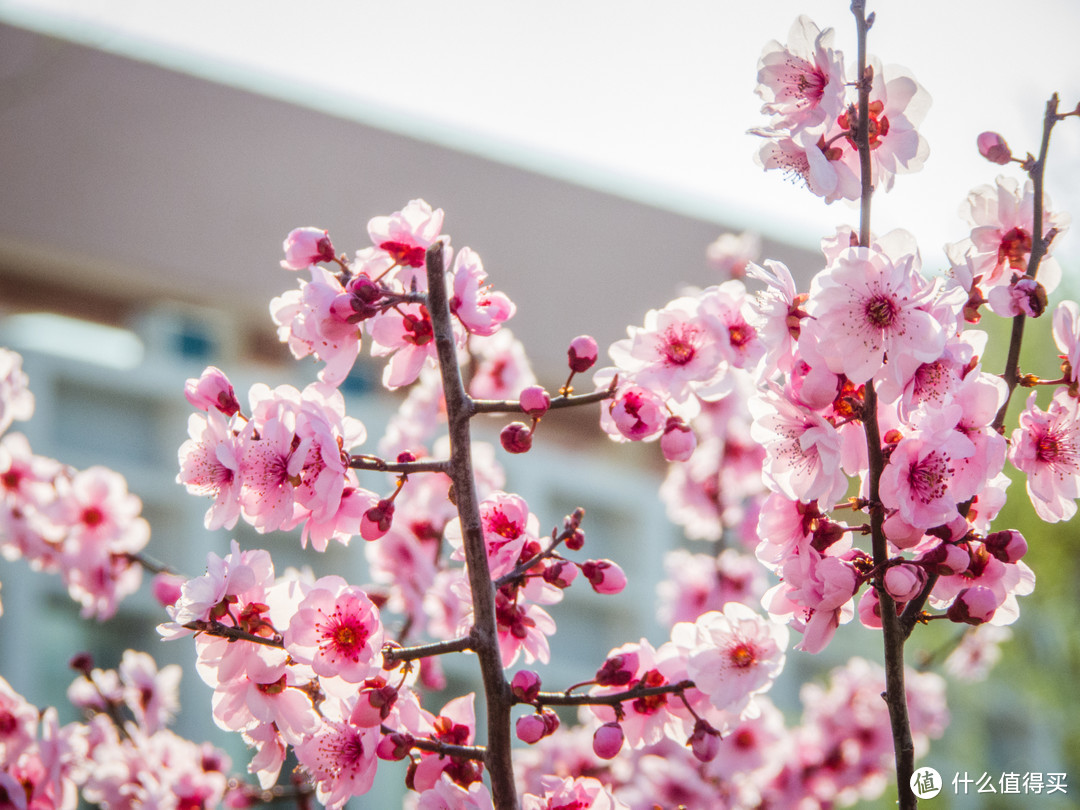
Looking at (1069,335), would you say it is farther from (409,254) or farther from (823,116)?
(409,254)

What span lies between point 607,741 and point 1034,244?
65 cm

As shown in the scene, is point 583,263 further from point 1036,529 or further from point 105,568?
point 105,568

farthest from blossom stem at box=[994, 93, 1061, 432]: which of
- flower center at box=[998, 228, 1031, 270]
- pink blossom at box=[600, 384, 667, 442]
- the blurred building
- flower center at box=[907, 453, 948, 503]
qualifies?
the blurred building

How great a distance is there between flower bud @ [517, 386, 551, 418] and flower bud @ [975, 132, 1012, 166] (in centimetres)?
54

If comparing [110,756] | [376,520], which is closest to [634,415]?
[376,520]

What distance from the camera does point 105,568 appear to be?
161 centimetres

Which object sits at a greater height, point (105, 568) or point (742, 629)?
point (105, 568)

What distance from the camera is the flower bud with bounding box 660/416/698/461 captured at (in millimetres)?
967

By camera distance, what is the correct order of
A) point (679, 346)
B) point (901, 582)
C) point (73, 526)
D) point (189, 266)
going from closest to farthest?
point (901, 582) → point (679, 346) → point (73, 526) → point (189, 266)

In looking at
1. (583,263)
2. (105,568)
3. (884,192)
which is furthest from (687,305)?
(583,263)

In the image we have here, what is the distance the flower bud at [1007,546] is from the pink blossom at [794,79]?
42 centimetres

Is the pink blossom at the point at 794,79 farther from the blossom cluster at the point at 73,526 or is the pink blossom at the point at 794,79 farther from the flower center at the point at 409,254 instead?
the blossom cluster at the point at 73,526

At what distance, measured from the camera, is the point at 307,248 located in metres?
1.00

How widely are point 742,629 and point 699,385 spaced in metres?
0.26
